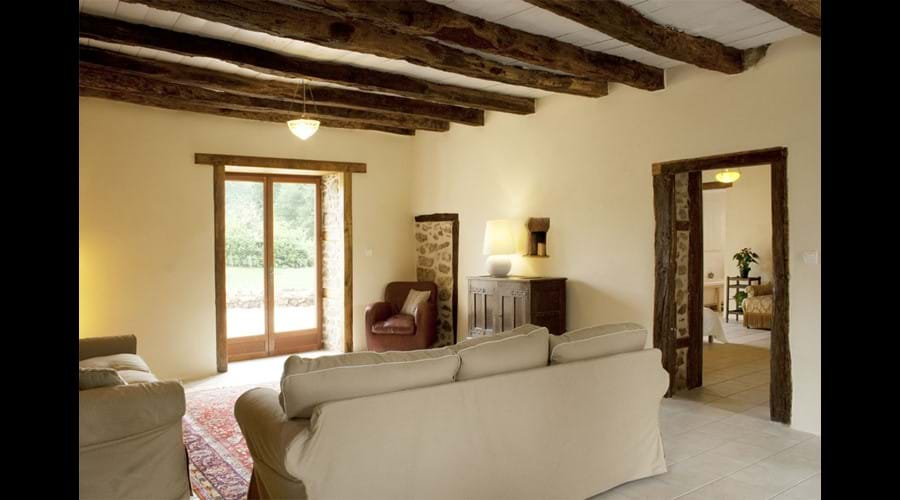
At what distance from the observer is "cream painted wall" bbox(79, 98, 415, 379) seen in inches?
227

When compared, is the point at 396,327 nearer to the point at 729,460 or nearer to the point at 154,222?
the point at 154,222

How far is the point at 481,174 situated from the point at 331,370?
185 inches

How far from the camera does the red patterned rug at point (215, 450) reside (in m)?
3.31

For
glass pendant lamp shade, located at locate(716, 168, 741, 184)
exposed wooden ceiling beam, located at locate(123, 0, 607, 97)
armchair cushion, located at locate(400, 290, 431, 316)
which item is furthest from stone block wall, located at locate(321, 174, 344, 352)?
glass pendant lamp shade, located at locate(716, 168, 741, 184)

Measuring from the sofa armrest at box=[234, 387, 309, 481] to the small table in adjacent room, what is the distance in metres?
8.92

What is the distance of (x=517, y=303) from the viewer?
5.77 meters

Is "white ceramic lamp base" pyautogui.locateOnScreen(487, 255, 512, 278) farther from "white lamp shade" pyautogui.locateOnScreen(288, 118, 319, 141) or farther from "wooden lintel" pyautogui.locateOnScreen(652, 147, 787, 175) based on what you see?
"white lamp shade" pyautogui.locateOnScreen(288, 118, 319, 141)

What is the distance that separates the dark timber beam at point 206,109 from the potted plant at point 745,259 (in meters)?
6.07

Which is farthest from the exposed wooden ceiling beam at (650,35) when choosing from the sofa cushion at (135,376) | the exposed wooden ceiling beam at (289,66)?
the sofa cushion at (135,376)

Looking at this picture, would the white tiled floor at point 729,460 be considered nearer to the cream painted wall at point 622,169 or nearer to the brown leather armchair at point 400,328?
A: the cream painted wall at point 622,169

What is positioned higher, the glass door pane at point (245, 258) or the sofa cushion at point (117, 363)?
the glass door pane at point (245, 258)

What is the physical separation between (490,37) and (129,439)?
9.82ft

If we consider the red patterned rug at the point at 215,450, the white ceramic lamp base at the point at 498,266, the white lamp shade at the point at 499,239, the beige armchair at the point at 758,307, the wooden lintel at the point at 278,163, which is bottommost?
the red patterned rug at the point at 215,450
